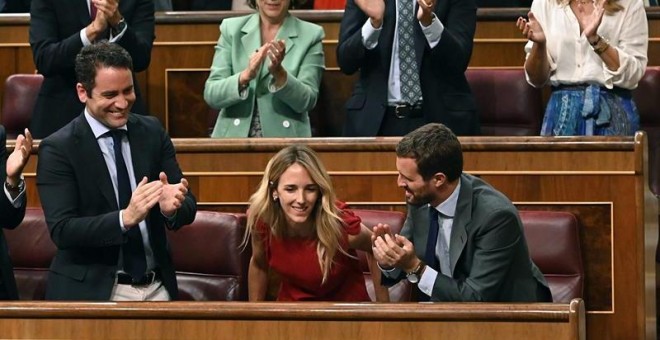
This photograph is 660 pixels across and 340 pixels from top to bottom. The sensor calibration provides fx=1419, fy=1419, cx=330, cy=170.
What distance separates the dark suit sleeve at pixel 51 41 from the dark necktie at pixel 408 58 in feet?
2.88

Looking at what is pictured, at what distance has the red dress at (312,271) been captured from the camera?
10.4ft

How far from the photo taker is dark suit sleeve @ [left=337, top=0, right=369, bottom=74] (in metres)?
3.91

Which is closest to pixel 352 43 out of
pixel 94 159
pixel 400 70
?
pixel 400 70

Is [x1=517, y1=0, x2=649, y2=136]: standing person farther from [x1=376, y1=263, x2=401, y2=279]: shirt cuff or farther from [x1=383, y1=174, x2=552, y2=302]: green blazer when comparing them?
[x1=376, y1=263, x2=401, y2=279]: shirt cuff

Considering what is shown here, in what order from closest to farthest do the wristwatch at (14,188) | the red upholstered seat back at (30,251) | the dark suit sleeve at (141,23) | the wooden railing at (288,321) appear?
the wooden railing at (288,321) < the wristwatch at (14,188) < the red upholstered seat back at (30,251) < the dark suit sleeve at (141,23)

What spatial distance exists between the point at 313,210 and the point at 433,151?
0.33m

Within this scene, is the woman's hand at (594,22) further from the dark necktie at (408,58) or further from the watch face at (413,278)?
the watch face at (413,278)

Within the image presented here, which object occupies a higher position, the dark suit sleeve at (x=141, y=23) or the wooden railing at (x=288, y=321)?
the dark suit sleeve at (x=141, y=23)

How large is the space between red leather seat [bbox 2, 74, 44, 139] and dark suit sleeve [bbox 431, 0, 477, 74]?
1.29 metres

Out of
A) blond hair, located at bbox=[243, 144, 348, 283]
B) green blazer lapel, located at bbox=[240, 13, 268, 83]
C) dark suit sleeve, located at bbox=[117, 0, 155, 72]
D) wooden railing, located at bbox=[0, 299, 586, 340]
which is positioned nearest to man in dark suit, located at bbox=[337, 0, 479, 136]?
green blazer lapel, located at bbox=[240, 13, 268, 83]

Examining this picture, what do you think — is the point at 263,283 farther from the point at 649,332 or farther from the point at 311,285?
the point at 649,332

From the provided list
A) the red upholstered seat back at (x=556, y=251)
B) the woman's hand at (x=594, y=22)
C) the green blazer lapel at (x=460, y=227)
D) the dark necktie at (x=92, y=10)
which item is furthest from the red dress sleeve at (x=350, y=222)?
the dark necktie at (x=92, y=10)

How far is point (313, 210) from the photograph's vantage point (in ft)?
10.4

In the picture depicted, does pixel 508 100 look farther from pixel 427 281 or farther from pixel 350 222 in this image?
pixel 427 281
